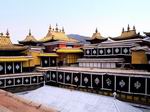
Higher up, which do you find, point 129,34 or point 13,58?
point 129,34

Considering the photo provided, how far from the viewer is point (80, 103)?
1285 centimetres

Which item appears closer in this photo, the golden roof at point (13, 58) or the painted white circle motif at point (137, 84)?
the painted white circle motif at point (137, 84)

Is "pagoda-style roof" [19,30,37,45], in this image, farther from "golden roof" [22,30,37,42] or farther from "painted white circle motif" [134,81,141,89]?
"painted white circle motif" [134,81,141,89]

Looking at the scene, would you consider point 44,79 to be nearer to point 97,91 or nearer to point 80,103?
point 97,91

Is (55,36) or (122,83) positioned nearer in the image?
(122,83)

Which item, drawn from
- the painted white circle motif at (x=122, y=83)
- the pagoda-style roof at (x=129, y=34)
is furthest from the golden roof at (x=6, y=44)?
the pagoda-style roof at (x=129, y=34)

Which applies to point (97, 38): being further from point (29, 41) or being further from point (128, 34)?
point (29, 41)

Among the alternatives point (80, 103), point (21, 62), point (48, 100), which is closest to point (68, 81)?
point (21, 62)

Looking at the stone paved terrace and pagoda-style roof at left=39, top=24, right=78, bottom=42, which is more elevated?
pagoda-style roof at left=39, top=24, right=78, bottom=42

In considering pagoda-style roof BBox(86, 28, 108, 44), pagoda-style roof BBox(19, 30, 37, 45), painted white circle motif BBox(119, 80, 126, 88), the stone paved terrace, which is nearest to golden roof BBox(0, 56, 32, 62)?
pagoda-style roof BBox(19, 30, 37, 45)

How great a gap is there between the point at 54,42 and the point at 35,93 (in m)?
15.4

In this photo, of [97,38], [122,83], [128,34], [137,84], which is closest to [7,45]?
[97,38]

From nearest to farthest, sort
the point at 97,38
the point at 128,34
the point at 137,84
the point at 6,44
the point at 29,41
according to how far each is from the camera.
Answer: the point at 137,84 → the point at 6,44 → the point at 128,34 → the point at 97,38 → the point at 29,41

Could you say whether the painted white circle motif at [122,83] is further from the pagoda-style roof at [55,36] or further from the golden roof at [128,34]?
the pagoda-style roof at [55,36]
